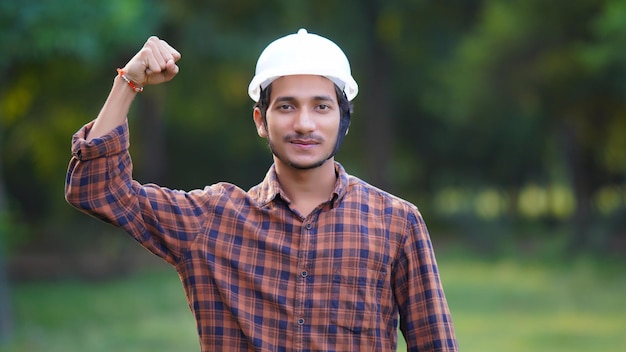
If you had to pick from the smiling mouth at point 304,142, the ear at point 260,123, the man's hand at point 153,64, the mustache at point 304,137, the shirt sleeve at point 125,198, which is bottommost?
the shirt sleeve at point 125,198

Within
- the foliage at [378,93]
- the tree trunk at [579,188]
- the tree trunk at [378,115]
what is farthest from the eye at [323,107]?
the tree trunk at [378,115]

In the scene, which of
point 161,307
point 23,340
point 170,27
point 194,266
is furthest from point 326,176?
point 170,27

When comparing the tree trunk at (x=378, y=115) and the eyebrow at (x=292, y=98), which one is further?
the tree trunk at (x=378, y=115)

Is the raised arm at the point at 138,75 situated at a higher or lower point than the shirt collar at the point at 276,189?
higher

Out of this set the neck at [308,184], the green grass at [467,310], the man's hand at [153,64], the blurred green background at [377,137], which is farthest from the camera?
the blurred green background at [377,137]

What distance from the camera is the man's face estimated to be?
2.81 meters

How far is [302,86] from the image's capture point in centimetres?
282

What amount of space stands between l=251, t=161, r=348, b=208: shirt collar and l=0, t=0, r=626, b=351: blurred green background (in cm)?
688

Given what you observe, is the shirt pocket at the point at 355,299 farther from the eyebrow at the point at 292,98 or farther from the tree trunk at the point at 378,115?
the tree trunk at the point at 378,115

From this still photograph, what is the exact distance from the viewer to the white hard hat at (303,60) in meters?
2.80

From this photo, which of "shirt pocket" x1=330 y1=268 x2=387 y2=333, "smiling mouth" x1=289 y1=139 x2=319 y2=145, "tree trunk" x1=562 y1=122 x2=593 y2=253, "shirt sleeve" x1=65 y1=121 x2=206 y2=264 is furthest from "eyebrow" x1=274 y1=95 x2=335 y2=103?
"tree trunk" x1=562 y1=122 x2=593 y2=253

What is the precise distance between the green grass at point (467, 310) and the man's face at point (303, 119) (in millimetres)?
7928

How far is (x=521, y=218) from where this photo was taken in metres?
Result: 28.1

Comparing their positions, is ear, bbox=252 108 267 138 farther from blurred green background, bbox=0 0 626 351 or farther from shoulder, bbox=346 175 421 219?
blurred green background, bbox=0 0 626 351
